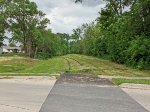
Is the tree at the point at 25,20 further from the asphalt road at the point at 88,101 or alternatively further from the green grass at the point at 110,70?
the asphalt road at the point at 88,101

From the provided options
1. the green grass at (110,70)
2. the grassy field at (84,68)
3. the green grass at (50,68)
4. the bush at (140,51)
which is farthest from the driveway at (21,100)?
the bush at (140,51)

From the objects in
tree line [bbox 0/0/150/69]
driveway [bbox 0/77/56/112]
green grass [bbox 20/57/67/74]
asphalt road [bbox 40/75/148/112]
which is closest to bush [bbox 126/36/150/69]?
tree line [bbox 0/0/150/69]

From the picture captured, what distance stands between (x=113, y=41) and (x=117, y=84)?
77.7 ft

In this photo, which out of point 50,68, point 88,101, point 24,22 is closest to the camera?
point 88,101

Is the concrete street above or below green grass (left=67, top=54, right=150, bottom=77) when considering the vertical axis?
below

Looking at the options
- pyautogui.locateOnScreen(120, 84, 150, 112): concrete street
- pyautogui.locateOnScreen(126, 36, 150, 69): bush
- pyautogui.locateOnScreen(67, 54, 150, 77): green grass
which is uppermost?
pyautogui.locateOnScreen(126, 36, 150, 69): bush

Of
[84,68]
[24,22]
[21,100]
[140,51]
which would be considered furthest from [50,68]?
[24,22]

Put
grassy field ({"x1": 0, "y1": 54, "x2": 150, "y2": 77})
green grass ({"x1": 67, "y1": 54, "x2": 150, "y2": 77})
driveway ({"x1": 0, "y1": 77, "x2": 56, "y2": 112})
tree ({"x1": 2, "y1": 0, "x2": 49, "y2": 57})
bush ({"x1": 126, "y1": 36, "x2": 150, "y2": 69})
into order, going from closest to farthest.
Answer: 1. driveway ({"x1": 0, "y1": 77, "x2": 56, "y2": 112})
2. green grass ({"x1": 67, "y1": 54, "x2": 150, "y2": 77})
3. grassy field ({"x1": 0, "y1": 54, "x2": 150, "y2": 77})
4. bush ({"x1": 126, "y1": 36, "x2": 150, "y2": 69})
5. tree ({"x1": 2, "y1": 0, "x2": 49, "y2": 57})

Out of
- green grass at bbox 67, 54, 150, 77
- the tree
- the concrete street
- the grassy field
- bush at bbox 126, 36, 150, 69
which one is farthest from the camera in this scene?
the tree

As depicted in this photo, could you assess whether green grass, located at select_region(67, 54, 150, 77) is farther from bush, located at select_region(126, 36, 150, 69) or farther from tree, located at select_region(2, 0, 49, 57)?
tree, located at select_region(2, 0, 49, 57)

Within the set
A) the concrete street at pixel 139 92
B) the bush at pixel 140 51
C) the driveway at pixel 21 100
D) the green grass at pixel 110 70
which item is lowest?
the concrete street at pixel 139 92

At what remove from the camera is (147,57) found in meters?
31.3

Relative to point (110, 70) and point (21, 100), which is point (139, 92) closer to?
point (21, 100)

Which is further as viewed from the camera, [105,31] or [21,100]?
[105,31]
